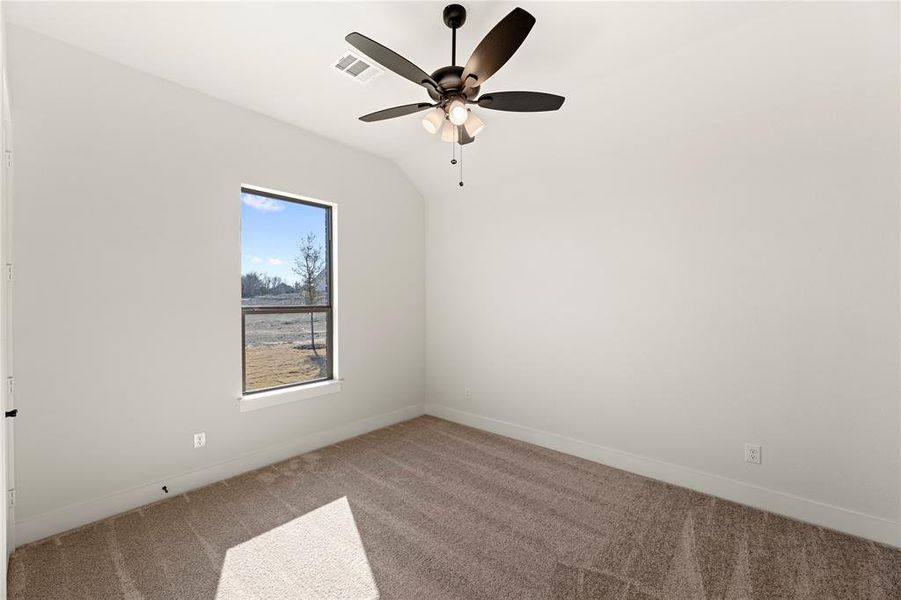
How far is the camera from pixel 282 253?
3746 millimetres

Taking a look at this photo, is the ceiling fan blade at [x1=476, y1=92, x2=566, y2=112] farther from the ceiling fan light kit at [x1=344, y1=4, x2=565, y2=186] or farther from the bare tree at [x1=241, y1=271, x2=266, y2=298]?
the bare tree at [x1=241, y1=271, x2=266, y2=298]

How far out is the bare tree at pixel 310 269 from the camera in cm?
385

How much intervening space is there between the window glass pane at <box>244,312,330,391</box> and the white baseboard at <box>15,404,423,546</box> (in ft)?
1.76

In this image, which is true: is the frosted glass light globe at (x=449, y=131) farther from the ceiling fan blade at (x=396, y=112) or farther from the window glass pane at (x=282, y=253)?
the window glass pane at (x=282, y=253)

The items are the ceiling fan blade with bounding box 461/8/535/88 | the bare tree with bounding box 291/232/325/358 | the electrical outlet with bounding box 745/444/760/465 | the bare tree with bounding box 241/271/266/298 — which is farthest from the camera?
the bare tree with bounding box 291/232/325/358

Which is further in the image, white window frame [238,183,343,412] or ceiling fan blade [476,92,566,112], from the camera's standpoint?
white window frame [238,183,343,412]

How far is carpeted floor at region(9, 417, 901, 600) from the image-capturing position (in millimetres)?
2043

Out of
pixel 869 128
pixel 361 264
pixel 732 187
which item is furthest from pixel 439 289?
pixel 869 128

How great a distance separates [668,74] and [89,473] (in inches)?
173

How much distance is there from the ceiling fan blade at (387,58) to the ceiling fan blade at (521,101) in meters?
0.31

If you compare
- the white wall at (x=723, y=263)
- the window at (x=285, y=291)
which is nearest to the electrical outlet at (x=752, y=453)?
the white wall at (x=723, y=263)

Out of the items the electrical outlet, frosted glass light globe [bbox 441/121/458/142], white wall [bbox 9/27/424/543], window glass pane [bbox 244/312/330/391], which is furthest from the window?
the electrical outlet

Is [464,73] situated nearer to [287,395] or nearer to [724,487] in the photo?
[287,395]

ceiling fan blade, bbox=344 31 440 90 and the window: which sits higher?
ceiling fan blade, bbox=344 31 440 90
